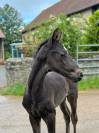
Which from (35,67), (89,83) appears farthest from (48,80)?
(89,83)

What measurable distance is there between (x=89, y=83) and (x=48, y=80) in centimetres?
841

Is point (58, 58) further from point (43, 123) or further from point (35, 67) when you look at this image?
point (43, 123)

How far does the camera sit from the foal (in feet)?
17.3

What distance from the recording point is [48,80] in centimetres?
628

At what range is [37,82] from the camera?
5812mm

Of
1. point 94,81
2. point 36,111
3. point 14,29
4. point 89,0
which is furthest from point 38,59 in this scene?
point 14,29

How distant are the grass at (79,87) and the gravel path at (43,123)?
0.59m

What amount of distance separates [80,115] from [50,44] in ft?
14.2

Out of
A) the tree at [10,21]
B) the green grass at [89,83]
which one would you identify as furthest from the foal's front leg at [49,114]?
the tree at [10,21]

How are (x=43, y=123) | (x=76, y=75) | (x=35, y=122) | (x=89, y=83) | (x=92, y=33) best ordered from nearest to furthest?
1. (x=76, y=75)
2. (x=35, y=122)
3. (x=43, y=123)
4. (x=89, y=83)
5. (x=92, y=33)

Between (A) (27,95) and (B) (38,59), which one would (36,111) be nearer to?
(A) (27,95)

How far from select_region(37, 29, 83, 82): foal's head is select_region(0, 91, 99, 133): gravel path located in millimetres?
2784

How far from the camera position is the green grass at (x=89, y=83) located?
46.3 feet

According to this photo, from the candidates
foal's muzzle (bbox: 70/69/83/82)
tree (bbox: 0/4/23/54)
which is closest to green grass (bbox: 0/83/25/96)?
foal's muzzle (bbox: 70/69/83/82)
